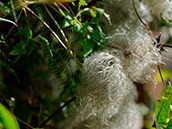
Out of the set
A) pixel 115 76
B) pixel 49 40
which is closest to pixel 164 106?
pixel 115 76

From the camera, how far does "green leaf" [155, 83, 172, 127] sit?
0.58 metres

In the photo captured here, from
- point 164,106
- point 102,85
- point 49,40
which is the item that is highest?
point 49,40

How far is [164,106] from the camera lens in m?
0.58

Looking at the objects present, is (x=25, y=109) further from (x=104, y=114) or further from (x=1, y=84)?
(x=104, y=114)

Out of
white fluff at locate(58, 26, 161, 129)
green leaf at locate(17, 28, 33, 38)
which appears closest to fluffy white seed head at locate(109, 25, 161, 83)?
white fluff at locate(58, 26, 161, 129)

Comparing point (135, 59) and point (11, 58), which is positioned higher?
point (11, 58)

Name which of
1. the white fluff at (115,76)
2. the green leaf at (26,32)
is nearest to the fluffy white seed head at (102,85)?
the white fluff at (115,76)

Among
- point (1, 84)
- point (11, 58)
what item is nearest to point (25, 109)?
point (1, 84)

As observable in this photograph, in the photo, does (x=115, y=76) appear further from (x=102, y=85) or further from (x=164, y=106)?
(x=164, y=106)

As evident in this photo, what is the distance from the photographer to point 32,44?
625mm

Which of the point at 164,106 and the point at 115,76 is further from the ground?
the point at 115,76

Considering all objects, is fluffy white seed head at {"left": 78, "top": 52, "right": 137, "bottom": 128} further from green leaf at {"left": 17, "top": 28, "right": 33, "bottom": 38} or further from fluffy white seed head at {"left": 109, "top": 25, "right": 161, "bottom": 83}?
green leaf at {"left": 17, "top": 28, "right": 33, "bottom": 38}

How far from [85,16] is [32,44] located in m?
0.17

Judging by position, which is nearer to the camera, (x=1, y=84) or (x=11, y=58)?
(x=11, y=58)
